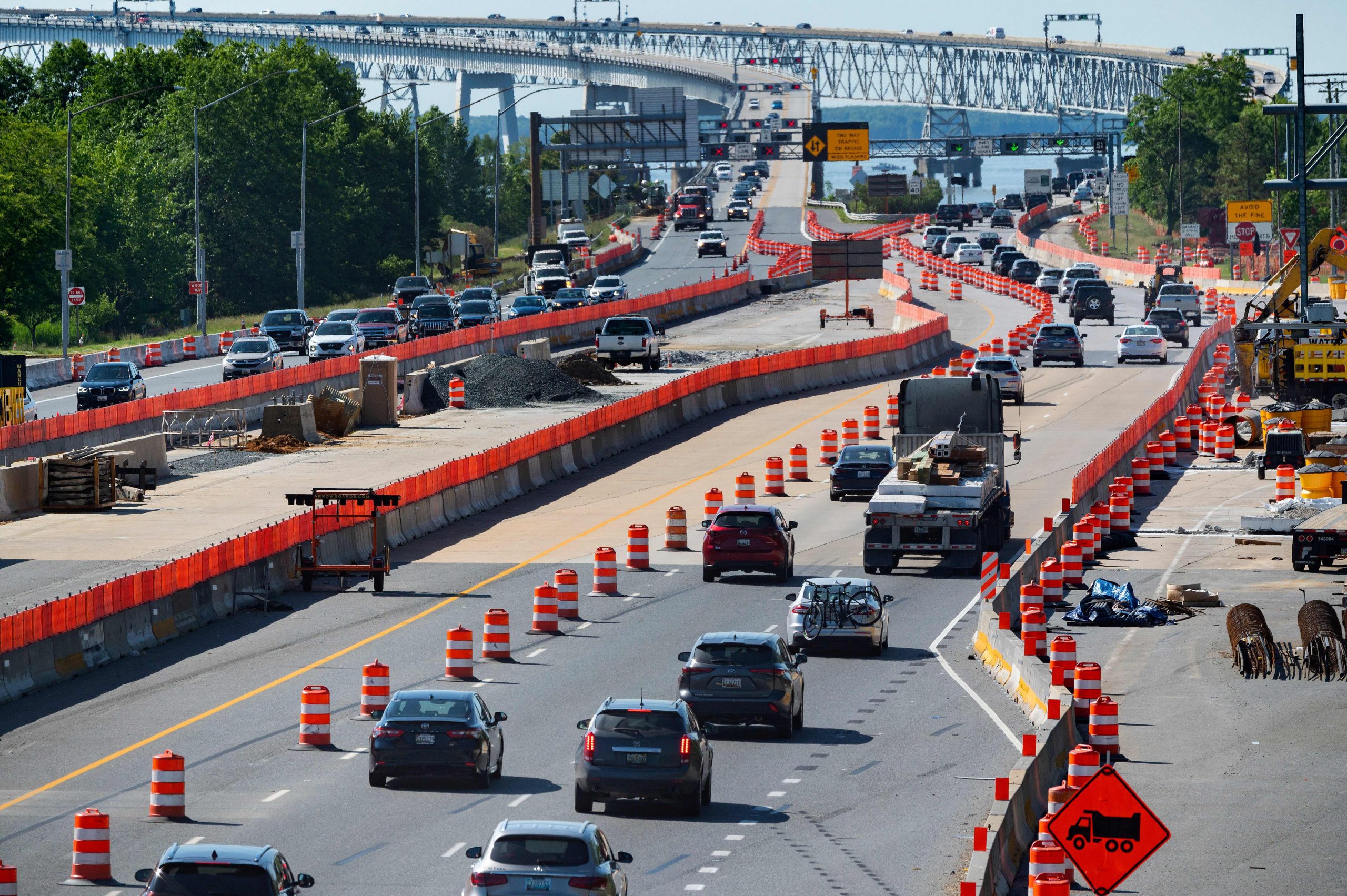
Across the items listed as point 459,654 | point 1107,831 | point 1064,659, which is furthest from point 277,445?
point 1107,831

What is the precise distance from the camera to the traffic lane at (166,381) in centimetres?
6575

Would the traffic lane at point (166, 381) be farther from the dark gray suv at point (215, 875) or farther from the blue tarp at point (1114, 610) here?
the dark gray suv at point (215, 875)

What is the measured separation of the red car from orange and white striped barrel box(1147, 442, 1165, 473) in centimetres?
1803

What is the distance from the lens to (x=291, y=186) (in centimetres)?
13100

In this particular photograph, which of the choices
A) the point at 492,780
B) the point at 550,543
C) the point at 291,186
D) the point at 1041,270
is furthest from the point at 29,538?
the point at 291,186

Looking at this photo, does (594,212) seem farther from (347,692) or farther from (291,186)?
(347,692)

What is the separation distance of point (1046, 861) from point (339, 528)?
81.3 ft

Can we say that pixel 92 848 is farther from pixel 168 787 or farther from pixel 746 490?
pixel 746 490

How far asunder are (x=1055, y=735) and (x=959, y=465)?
627 inches

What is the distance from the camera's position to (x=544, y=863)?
1680 cm

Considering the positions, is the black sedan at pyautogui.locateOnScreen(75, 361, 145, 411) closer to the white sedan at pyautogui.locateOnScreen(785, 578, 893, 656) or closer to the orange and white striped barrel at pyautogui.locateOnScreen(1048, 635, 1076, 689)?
the white sedan at pyautogui.locateOnScreen(785, 578, 893, 656)

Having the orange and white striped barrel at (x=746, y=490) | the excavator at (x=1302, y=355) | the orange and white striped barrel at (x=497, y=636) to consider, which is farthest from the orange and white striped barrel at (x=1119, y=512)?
the excavator at (x=1302, y=355)

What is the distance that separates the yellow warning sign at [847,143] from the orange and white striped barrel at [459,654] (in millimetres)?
111441

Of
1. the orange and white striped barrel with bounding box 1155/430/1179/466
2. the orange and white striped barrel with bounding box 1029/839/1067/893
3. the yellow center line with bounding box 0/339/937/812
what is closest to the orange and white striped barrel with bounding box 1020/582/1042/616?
the yellow center line with bounding box 0/339/937/812
